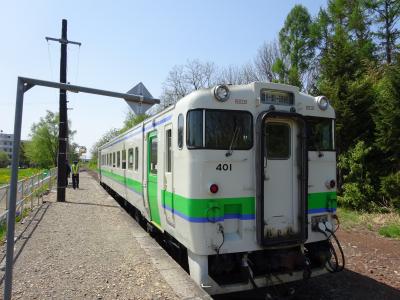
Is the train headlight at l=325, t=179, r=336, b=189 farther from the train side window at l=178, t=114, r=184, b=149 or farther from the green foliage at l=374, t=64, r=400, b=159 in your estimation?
the green foliage at l=374, t=64, r=400, b=159

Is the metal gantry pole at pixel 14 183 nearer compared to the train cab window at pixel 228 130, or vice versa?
the metal gantry pole at pixel 14 183

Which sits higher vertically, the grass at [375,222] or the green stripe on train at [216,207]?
the green stripe on train at [216,207]

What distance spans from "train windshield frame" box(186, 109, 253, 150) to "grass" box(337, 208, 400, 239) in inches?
243

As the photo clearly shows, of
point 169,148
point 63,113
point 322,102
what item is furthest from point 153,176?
point 63,113

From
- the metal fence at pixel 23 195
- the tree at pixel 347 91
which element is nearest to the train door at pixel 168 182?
the metal fence at pixel 23 195

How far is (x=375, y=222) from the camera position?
10953mm

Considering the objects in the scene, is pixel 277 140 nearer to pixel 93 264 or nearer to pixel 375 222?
pixel 93 264

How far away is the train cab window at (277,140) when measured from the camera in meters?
5.53

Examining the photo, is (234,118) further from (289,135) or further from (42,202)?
(42,202)

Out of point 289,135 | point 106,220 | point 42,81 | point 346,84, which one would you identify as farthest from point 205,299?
point 346,84

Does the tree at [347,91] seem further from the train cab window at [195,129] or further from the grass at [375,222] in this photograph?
the train cab window at [195,129]

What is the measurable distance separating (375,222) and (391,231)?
145cm

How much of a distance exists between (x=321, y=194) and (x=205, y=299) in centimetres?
245

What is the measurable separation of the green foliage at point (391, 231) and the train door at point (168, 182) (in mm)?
6122
